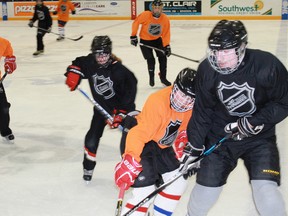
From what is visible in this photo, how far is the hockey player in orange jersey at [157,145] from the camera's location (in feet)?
7.25

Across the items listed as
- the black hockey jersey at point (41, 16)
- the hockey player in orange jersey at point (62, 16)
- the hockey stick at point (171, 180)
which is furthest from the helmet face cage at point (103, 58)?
the hockey player in orange jersey at point (62, 16)

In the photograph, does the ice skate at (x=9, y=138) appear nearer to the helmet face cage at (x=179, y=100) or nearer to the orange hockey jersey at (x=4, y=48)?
the orange hockey jersey at (x=4, y=48)

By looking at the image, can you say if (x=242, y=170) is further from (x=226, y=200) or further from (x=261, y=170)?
(x=261, y=170)

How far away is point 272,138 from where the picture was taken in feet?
7.40

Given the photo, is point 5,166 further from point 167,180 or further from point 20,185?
point 167,180

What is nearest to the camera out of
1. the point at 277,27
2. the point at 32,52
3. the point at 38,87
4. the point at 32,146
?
the point at 32,146

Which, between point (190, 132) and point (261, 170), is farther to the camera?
point (190, 132)

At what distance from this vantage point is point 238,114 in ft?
7.28

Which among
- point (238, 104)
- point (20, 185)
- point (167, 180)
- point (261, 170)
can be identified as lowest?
point (20, 185)

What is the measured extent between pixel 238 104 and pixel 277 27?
387 inches

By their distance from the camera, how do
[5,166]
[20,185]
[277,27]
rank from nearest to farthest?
[20,185]
[5,166]
[277,27]

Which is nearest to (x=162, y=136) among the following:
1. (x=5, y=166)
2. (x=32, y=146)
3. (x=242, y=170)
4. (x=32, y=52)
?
(x=242, y=170)

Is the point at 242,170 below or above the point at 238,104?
below

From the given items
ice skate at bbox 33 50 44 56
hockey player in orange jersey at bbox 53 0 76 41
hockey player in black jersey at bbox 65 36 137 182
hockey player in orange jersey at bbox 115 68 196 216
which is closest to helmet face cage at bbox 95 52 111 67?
hockey player in black jersey at bbox 65 36 137 182
